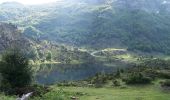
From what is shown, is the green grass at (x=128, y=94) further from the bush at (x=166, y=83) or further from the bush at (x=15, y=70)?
the bush at (x=15, y=70)

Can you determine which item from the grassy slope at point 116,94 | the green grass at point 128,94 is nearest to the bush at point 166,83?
the grassy slope at point 116,94

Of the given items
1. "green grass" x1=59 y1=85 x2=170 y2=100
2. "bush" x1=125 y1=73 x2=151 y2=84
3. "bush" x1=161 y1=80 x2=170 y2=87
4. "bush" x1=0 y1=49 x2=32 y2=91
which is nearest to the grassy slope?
"green grass" x1=59 y1=85 x2=170 y2=100

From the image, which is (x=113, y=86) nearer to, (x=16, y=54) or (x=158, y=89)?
(x=158, y=89)

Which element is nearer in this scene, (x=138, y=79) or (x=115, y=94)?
(x=115, y=94)

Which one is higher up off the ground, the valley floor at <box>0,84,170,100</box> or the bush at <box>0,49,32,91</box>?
the bush at <box>0,49,32,91</box>

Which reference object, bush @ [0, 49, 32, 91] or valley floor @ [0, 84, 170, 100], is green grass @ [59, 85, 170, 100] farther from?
bush @ [0, 49, 32, 91]

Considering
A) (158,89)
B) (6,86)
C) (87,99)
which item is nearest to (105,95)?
(87,99)

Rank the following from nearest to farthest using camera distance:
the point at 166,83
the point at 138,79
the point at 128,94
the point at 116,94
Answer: the point at 128,94
the point at 116,94
the point at 166,83
the point at 138,79

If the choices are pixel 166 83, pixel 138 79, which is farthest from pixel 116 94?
pixel 138 79

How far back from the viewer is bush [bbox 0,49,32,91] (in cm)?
5175

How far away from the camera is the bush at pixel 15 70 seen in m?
51.8

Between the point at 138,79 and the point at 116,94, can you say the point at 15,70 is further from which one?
the point at 138,79

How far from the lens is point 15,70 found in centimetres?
5184

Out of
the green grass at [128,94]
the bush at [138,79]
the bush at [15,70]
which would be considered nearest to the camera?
the green grass at [128,94]
